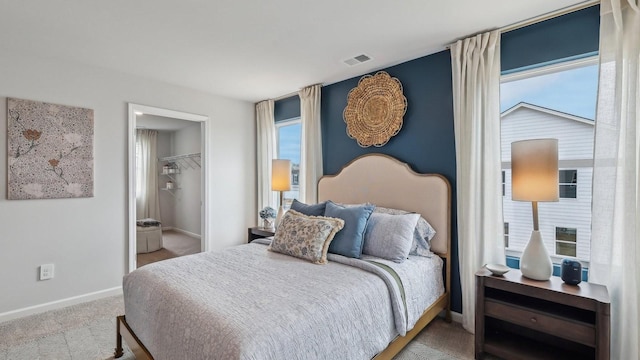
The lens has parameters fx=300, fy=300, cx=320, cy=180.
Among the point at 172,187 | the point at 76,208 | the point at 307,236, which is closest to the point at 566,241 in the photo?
the point at 307,236

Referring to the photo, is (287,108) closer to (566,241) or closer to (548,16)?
(548,16)

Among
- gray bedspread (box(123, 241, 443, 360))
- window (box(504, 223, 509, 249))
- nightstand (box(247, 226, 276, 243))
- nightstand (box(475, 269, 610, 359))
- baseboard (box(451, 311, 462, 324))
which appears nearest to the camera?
gray bedspread (box(123, 241, 443, 360))

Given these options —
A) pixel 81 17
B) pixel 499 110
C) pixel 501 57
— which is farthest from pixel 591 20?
pixel 81 17

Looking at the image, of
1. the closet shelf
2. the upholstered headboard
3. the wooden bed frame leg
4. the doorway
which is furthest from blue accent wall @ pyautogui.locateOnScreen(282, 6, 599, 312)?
the closet shelf

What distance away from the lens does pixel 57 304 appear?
2928mm

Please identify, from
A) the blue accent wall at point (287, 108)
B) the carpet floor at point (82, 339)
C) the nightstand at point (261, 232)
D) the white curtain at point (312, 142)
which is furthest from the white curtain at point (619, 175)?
the blue accent wall at point (287, 108)

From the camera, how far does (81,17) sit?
7.00ft

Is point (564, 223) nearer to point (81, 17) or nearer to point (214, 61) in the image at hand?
point (214, 61)

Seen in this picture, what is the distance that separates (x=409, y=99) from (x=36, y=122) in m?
3.54

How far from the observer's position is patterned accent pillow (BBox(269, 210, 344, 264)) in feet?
7.60

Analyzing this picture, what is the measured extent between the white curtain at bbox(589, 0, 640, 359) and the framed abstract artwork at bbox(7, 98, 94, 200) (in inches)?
170

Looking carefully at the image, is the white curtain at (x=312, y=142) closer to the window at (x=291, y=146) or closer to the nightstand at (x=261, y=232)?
the window at (x=291, y=146)

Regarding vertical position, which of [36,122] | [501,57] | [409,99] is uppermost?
[501,57]

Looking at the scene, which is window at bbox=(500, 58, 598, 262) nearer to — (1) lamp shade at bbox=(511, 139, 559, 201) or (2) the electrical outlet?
(1) lamp shade at bbox=(511, 139, 559, 201)
